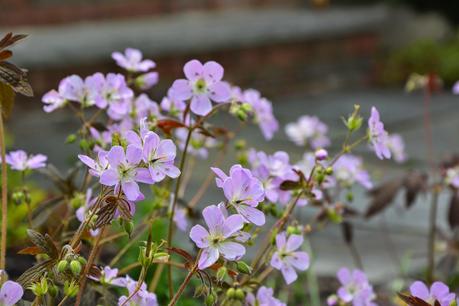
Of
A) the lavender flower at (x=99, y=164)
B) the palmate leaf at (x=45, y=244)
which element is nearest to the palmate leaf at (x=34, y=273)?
the palmate leaf at (x=45, y=244)

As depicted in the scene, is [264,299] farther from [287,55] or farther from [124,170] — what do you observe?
[287,55]

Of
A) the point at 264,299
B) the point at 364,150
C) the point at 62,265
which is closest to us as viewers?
the point at 62,265

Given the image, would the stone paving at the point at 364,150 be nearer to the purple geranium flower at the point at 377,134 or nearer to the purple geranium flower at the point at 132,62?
the purple geranium flower at the point at 132,62

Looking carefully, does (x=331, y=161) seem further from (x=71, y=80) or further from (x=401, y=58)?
(x=401, y=58)

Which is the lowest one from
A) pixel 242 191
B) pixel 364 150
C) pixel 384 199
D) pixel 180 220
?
pixel 364 150

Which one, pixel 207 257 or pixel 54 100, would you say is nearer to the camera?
pixel 207 257

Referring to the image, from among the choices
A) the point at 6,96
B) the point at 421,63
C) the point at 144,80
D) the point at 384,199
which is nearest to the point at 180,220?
the point at 144,80
